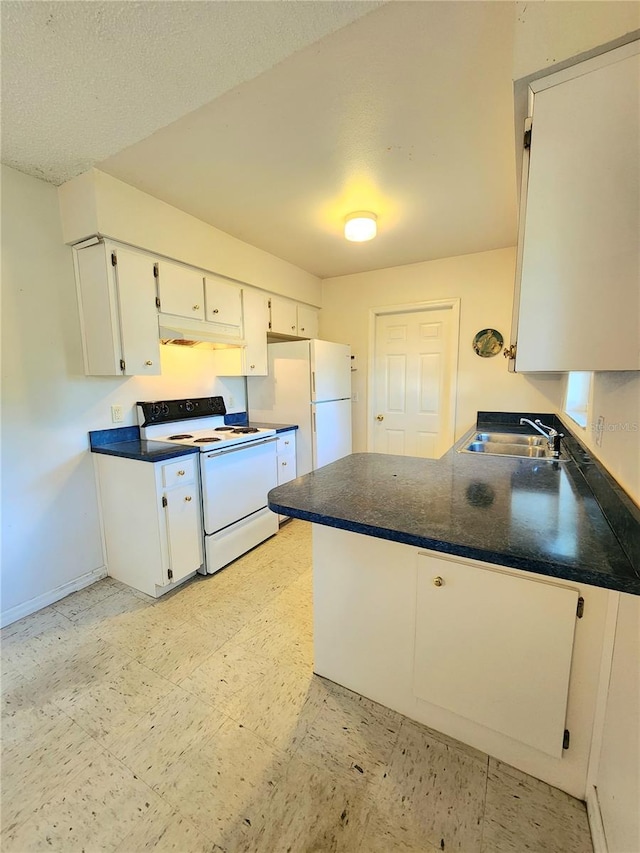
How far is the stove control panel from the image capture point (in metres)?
2.48

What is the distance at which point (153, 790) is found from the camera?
1.11 metres

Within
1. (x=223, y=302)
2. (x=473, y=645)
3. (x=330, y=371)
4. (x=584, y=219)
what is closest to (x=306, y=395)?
(x=330, y=371)

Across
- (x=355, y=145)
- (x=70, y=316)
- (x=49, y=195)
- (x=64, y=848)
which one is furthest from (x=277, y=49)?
Result: (x=64, y=848)

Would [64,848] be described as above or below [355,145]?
below

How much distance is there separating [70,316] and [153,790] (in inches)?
92.7

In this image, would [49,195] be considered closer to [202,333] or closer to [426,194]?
[202,333]

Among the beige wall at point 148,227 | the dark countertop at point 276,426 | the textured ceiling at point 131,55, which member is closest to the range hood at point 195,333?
the beige wall at point 148,227

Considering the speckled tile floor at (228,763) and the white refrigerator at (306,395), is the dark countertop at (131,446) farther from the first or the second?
the white refrigerator at (306,395)

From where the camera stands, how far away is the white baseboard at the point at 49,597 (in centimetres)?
191

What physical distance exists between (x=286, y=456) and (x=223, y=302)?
1411mm

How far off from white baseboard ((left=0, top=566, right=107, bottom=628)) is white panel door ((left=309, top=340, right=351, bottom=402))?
2.12 metres

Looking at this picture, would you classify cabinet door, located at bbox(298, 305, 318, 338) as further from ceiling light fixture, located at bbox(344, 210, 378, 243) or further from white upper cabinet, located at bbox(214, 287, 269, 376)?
ceiling light fixture, located at bbox(344, 210, 378, 243)

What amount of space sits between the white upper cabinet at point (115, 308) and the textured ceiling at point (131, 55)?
57 cm

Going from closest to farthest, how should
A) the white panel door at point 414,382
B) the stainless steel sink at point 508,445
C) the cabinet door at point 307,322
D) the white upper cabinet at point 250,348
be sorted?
the stainless steel sink at point 508,445 → the white upper cabinet at point 250,348 → the white panel door at point 414,382 → the cabinet door at point 307,322
